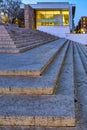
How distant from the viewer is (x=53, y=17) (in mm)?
38094

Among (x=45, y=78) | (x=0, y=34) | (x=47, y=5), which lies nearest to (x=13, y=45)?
(x=0, y=34)

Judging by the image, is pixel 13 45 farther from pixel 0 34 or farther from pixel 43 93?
pixel 43 93

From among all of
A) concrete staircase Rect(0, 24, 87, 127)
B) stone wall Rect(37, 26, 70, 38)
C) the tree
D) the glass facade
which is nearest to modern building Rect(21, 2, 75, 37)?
the glass facade

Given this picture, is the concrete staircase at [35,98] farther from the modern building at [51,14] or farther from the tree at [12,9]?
the tree at [12,9]

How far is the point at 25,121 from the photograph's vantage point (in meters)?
3.05

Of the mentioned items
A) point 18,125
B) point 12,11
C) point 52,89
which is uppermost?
point 12,11

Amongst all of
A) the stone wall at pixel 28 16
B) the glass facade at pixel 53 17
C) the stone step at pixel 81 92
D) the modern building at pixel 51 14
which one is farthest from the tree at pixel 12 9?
the stone step at pixel 81 92

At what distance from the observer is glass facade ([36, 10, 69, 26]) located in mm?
38031

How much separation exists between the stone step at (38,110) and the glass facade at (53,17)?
3507 centimetres

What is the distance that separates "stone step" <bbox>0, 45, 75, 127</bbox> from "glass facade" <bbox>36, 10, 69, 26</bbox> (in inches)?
1381

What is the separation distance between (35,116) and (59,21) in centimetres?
3640

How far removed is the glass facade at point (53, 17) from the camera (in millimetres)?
38031

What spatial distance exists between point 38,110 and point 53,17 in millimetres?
35835

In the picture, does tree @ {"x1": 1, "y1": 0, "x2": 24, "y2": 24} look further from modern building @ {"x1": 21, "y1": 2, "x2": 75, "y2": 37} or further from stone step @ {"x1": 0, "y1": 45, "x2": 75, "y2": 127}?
stone step @ {"x1": 0, "y1": 45, "x2": 75, "y2": 127}
